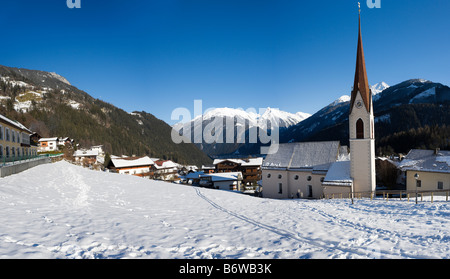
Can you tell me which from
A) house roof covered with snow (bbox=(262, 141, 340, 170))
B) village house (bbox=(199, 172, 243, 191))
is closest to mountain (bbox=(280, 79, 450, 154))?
village house (bbox=(199, 172, 243, 191))

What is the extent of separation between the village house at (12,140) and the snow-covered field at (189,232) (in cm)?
1194

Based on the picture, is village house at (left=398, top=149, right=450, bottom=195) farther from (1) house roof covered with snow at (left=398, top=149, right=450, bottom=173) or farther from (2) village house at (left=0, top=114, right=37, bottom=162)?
(2) village house at (left=0, top=114, right=37, bottom=162)

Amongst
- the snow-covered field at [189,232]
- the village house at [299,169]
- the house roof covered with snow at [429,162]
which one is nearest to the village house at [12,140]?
the snow-covered field at [189,232]

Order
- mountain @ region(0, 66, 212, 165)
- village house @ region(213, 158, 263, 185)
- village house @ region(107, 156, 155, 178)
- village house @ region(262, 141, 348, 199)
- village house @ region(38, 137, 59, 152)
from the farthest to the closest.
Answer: mountain @ region(0, 66, 212, 165) < village house @ region(38, 137, 59, 152) < village house @ region(213, 158, 263, 185) < village house @ region(107, 156, 155, 178) < village house @ region(262, 141, 348, 199)


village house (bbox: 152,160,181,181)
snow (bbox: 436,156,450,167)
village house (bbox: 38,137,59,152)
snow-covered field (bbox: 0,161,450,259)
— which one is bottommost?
village house (bbox: 152,160,181,181)

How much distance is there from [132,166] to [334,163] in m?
66.3

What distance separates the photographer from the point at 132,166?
76.6 metres

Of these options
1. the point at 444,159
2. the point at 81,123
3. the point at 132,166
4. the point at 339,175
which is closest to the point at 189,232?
the point at 339,175

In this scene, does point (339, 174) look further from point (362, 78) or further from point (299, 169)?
point (362, 78)

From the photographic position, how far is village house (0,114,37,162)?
2167 cm

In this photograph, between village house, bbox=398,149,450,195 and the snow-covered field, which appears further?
village house, bbox=398,149,450,195
